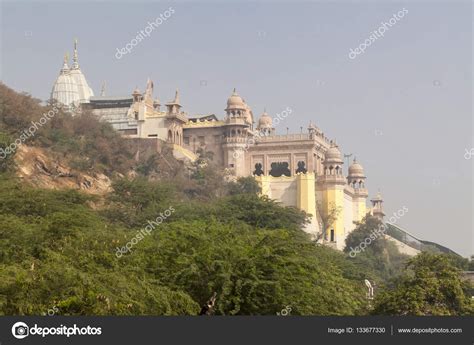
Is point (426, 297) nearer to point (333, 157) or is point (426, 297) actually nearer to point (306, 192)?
point (306, 192)

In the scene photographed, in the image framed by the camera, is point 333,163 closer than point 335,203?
No

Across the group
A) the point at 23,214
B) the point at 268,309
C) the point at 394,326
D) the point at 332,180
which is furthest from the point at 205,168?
the point at 394,326

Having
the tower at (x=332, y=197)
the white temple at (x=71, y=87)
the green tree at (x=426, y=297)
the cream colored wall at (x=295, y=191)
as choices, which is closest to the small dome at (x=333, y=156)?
the tower at (x=332, y=197)

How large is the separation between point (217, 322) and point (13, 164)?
101 feet

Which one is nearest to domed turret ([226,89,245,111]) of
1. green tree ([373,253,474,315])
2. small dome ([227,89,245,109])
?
small dome ([227,89,245,109])

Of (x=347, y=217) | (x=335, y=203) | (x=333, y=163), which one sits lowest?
(x=347, y=217)

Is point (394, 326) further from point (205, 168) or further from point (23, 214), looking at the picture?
point (205, 168)

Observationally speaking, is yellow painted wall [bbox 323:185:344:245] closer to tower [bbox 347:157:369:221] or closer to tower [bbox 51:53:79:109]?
tower [bbox 347:157:369:221]

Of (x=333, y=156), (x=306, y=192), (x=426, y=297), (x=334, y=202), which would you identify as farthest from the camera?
(x=333, y=156)

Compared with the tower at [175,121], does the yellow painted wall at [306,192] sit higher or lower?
lower

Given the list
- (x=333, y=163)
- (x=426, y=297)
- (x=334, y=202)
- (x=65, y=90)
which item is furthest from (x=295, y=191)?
(x=426, y=297)

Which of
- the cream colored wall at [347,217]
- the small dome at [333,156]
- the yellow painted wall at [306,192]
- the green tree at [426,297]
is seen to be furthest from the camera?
the cream colored wall at [347,217]

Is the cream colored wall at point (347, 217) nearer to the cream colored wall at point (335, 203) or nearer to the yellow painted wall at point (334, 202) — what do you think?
the cream colored wall at point (335, 203)

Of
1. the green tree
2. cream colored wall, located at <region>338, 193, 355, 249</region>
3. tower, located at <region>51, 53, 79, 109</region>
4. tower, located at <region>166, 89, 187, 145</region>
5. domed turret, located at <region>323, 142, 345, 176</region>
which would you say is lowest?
the green tree
